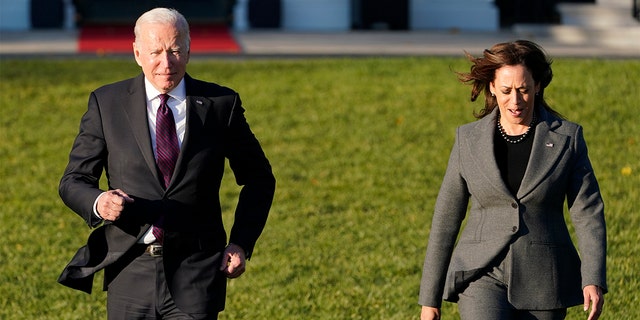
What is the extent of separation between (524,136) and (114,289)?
6.02 feet

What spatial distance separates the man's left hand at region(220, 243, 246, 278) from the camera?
5471mm

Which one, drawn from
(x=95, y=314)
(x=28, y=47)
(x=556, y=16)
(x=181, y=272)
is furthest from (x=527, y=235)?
(x=556, y=16)

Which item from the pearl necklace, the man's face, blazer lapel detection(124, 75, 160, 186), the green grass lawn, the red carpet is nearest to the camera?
the man's face

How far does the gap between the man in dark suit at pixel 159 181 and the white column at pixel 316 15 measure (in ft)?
81.2

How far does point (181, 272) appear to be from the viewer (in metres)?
5.45

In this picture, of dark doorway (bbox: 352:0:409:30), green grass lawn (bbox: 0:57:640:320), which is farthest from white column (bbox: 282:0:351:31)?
green grass lawn (bbox: 0:57:640:320)

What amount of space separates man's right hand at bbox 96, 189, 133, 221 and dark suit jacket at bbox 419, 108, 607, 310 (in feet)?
5.05

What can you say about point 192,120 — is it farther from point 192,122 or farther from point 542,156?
point 542,156

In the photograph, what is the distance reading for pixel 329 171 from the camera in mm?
13961

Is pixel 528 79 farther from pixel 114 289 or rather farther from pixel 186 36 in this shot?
pixel 114 289

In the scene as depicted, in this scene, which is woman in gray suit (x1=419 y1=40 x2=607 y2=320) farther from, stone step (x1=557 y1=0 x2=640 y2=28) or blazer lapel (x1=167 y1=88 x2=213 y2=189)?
stone step (x1=557 y1=0 x2=640 y2=28)

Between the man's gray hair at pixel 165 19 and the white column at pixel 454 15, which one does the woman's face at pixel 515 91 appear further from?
the white column at pixel 454 15

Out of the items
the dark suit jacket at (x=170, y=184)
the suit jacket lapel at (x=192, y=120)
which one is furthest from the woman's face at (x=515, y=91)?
the suit jacket lapel at (x=192, y=120)

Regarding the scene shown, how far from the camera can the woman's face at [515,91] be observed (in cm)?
564
